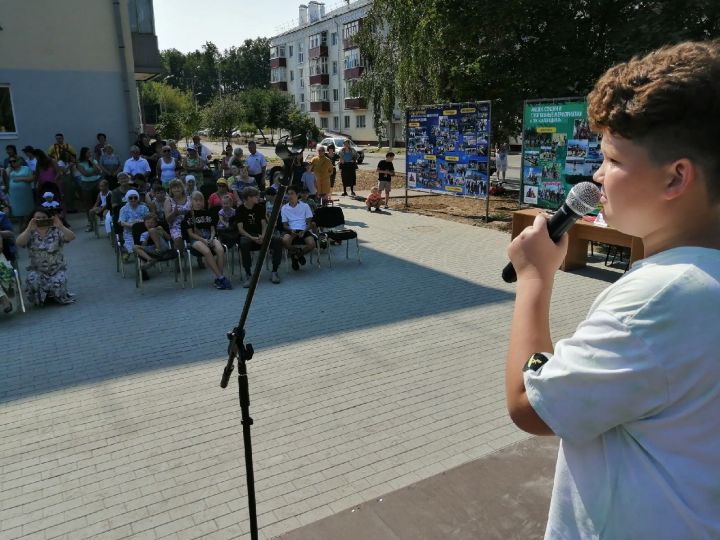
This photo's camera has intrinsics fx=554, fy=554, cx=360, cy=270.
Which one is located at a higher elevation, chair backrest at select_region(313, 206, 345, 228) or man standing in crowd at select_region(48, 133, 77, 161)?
man standing in crowd at select_region(48, 133, 77, 161)

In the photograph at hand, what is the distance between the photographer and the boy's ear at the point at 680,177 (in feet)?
3.21

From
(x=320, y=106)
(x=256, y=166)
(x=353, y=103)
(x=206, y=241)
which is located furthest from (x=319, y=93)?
(x=206, y=241)

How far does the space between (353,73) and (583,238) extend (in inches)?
2066

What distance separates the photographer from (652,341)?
0.93 m

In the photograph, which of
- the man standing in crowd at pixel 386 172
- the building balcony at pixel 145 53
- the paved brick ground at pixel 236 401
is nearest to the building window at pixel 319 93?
the building balcony at pixel 145 53

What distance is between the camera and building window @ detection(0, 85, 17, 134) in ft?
50.1

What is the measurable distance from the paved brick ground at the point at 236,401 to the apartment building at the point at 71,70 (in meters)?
9.39

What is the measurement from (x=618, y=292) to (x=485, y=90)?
1632 centimetres

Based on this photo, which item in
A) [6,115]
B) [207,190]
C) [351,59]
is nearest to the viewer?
[207,190]

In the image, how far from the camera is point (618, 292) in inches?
39.1

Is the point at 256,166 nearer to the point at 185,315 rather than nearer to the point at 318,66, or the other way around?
the point at 185,315

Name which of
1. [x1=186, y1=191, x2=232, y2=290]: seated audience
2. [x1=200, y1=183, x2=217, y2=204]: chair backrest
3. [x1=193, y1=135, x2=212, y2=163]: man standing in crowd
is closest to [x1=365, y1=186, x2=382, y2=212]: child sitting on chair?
Answer: [x1=200, y1=183, x2=217, y2=204]: chair backrest

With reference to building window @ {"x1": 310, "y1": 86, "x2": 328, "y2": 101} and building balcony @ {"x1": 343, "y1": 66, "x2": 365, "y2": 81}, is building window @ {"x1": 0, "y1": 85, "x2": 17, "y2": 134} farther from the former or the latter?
building window @ {"x1": 310, "y1": 86, "x2": 328, "y2": 101}

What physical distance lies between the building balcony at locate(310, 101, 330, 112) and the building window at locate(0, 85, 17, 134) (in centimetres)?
4964
